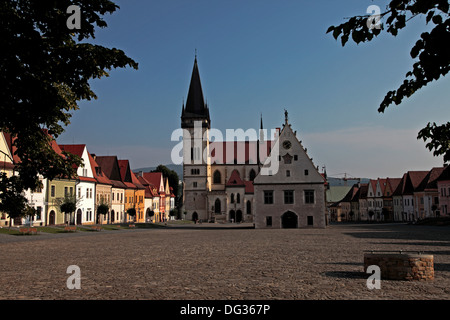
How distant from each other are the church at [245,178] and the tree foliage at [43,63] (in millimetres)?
43764

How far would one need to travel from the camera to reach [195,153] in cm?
10219

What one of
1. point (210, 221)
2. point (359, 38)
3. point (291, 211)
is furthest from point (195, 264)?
point (210, 221)

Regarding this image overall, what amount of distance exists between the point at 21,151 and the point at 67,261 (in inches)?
203

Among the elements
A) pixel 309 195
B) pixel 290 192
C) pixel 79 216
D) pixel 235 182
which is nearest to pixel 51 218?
pixel 79 216

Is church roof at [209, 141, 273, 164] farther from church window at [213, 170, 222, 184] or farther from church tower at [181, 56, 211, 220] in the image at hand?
church tower at [181, 56, 211, 220]

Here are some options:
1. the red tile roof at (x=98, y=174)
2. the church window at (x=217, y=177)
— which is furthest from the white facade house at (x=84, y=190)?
the church window at (x=217, y=177)

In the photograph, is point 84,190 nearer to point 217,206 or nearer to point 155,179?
point 155,179

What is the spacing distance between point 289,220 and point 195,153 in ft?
162

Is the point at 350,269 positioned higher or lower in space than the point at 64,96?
lower

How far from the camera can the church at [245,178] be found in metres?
55.6

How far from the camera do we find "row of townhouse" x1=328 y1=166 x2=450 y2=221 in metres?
71.2

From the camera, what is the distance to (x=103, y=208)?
5666cm

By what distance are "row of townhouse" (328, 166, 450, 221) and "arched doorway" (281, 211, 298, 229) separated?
18.2m
